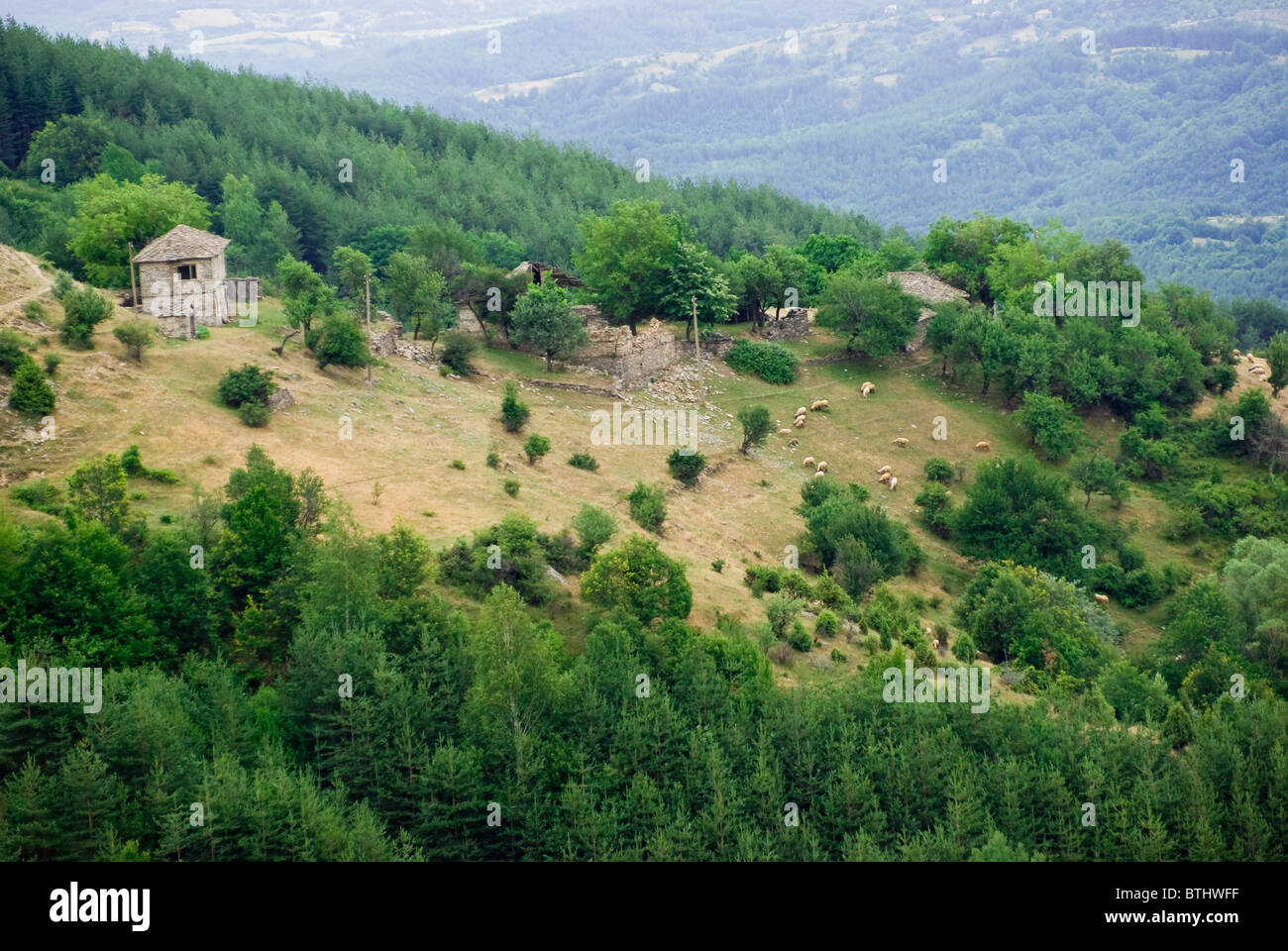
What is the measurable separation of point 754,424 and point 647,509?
12966mm

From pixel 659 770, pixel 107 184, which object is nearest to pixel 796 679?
pixel 659 770

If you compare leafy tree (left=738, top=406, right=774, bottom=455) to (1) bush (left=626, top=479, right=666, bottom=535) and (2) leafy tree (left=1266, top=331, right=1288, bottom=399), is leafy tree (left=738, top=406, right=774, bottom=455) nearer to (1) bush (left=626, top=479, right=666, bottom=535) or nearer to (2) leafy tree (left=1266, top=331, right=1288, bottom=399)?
(1) bush (left=626, top=479, right=666, bottom=535)

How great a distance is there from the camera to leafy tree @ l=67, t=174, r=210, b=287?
6794 cm

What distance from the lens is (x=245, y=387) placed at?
56062 mm

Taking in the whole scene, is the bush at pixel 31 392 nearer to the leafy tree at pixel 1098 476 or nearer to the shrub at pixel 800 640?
the shrub at pixel 800 640

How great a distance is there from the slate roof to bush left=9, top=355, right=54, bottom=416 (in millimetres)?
14154

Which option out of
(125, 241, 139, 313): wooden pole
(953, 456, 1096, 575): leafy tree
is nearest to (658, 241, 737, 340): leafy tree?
(953, 456, 1096, 575): leafy tree

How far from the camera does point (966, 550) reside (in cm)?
6272

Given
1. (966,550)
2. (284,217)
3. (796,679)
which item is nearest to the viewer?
(796,679)

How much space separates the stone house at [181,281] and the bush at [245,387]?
282 inches

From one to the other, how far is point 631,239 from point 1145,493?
32.2m

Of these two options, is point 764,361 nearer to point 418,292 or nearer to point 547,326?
point 547,326

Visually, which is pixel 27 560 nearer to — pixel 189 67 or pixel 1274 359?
pixel 1274 359

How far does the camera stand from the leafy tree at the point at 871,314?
77.6 meters
